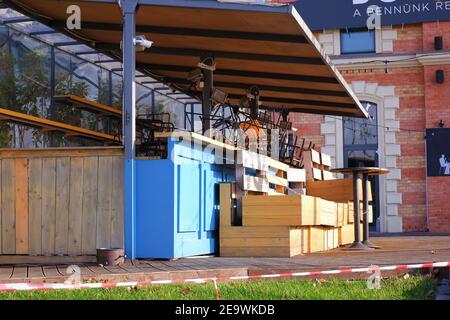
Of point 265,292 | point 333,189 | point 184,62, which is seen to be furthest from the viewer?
point 184,62

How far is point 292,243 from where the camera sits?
9.98 m

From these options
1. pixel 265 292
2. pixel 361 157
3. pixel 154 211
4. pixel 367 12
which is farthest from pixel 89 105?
pixel 367 12

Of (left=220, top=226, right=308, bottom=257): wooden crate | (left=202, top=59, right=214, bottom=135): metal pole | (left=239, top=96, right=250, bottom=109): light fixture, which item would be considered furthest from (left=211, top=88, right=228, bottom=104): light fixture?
(left=220, top=226, right=308, bottom=257): wooden crate

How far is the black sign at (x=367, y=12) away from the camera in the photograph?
2070 cm

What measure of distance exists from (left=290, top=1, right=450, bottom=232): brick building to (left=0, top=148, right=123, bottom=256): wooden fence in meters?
13.1

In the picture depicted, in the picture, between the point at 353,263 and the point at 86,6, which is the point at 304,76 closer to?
the point at 86,6

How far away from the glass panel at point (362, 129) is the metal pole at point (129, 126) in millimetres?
13177

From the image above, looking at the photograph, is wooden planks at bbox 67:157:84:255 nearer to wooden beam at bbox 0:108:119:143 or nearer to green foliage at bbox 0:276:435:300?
green foliage at bbox 0:276:435:300

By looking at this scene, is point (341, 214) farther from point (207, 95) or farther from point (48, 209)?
point (48, 209)

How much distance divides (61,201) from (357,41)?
14466 mm

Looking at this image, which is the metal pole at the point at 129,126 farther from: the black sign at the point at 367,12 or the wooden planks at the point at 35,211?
the black sign at the point at 367,12

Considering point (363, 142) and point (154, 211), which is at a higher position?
point (363, 142)

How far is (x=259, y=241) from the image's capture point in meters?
10.0

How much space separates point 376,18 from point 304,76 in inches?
332
